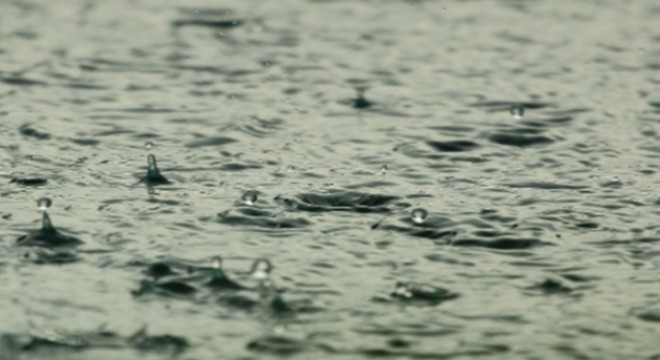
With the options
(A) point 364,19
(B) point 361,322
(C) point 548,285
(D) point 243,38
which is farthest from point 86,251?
(A) point 364,19

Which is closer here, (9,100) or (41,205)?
(41,205)

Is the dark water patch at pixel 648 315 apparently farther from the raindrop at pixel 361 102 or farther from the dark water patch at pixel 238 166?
the raindrop at pixel 361 102

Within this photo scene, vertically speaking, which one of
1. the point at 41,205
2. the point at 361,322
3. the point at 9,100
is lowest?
the point at 361,322

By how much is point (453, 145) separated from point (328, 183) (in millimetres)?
1067

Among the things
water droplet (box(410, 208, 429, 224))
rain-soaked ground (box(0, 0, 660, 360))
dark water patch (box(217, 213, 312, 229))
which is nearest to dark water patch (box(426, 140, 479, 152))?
rain-soaked ground (box(0, 0, 660, 360))

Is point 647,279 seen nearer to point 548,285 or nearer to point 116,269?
point 548,285

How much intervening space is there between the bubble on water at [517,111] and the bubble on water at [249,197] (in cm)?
224

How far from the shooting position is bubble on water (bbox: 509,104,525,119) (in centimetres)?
878

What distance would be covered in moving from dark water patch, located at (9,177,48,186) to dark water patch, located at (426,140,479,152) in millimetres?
2107

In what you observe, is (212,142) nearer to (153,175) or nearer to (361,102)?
(153,175)

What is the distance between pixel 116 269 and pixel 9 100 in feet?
11.0

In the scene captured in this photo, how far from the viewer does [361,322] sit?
545 centimetres

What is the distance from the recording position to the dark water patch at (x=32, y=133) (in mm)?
8203

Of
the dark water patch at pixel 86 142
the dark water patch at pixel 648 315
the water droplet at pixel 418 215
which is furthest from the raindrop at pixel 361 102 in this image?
the dark water patch at pixel 648 315
